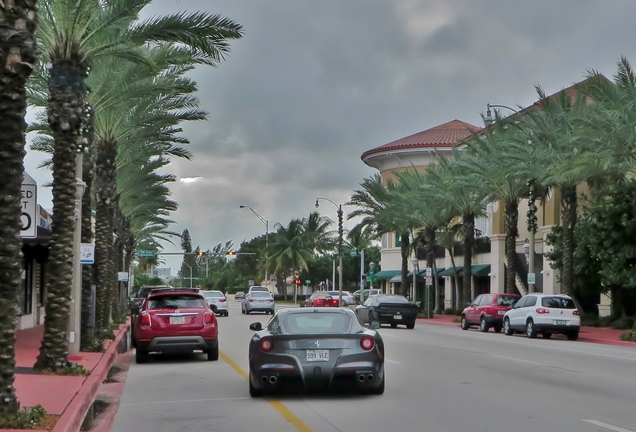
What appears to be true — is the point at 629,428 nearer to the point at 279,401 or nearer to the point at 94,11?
the point at 279,401

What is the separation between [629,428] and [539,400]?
8.81ft

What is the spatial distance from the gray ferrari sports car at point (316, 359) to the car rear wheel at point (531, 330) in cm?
2203

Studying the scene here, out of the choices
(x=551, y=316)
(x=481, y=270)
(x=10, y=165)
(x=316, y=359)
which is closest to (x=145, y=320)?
(x=316, y=359)

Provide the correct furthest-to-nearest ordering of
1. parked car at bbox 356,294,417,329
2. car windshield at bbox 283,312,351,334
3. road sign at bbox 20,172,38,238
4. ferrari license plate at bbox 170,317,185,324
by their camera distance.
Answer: parked car at bbox 356,294,417,329 → ferrari license plate at bbox 170,317,185,324 → road sign at bbox 20,172,38,238 → car windshield at bbox 283,312,351,334

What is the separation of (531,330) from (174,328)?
17.8 meters

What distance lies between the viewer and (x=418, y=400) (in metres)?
13.7

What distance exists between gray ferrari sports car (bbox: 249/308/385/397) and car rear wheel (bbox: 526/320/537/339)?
22033 mm

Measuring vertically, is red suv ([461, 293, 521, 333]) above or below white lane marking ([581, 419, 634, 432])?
above

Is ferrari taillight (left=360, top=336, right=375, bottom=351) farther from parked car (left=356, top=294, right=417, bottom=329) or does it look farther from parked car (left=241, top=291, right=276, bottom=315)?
parked car (left=241, top=291, right=276, bottom=315)

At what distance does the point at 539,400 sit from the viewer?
13.8 metres

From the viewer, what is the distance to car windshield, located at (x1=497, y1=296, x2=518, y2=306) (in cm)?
4062

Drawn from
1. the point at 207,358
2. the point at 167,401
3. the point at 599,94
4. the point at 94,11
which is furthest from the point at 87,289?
the point at 599,94

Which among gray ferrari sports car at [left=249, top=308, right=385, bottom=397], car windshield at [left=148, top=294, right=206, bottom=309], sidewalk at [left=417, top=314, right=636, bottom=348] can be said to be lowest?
sidewalk at [left=417, top=314, right=636, bottom=348]

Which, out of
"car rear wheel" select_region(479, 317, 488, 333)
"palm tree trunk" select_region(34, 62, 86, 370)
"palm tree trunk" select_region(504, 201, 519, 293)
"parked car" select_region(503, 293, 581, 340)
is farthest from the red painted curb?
"palm tree trunk" select_region(504, 201, 519, 293)
